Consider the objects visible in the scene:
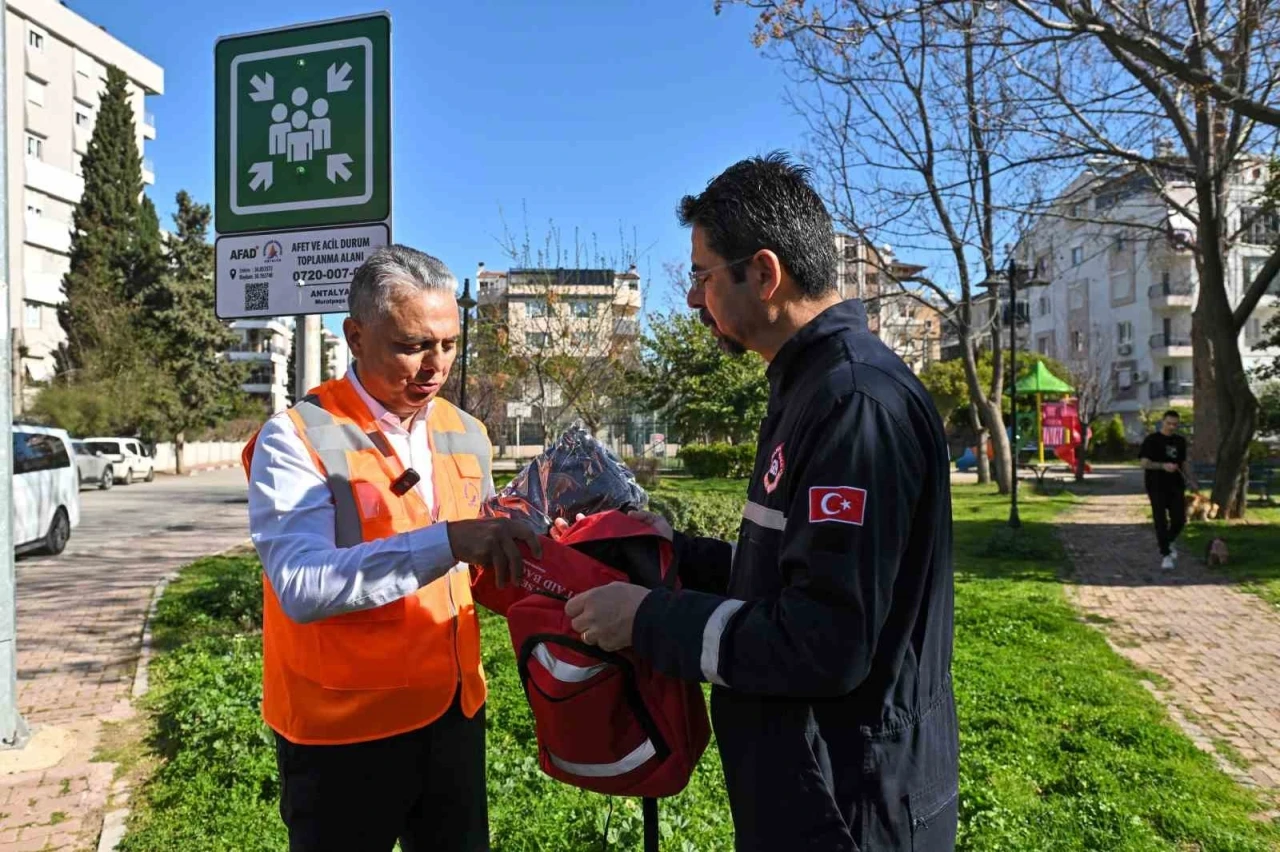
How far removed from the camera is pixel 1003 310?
25.2 meters

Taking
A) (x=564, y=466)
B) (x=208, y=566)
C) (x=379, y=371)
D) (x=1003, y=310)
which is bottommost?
(x=208, y=566)

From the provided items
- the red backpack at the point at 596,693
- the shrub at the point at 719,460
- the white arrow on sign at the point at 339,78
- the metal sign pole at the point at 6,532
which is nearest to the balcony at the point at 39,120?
the shrub at the point at 719,460

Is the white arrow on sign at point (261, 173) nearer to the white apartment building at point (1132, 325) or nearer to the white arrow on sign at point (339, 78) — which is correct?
the white arrow on sign at point (339, 78)

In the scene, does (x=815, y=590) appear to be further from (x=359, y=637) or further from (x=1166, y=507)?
(x=1166, y=507)

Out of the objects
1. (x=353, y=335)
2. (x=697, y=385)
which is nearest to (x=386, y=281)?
(x=353, y=335)

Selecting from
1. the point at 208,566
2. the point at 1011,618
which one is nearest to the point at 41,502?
the point at 208,566

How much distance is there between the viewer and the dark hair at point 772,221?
6.11ft

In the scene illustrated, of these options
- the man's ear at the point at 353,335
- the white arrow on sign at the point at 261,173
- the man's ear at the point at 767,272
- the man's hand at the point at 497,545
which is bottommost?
the man's hand at the point at 497,545

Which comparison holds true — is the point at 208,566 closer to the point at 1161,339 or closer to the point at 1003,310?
the point at 1003,310

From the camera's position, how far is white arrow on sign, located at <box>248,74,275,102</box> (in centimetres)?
412

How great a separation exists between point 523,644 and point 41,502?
14668 mm

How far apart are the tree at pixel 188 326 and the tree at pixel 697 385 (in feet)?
77.7

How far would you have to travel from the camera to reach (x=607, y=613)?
1.83 m

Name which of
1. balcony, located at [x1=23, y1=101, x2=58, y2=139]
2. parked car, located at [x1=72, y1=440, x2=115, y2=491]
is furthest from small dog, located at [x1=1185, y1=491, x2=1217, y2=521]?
balcony, located at [x1=23, y1=101, x2=58, y2=139]
